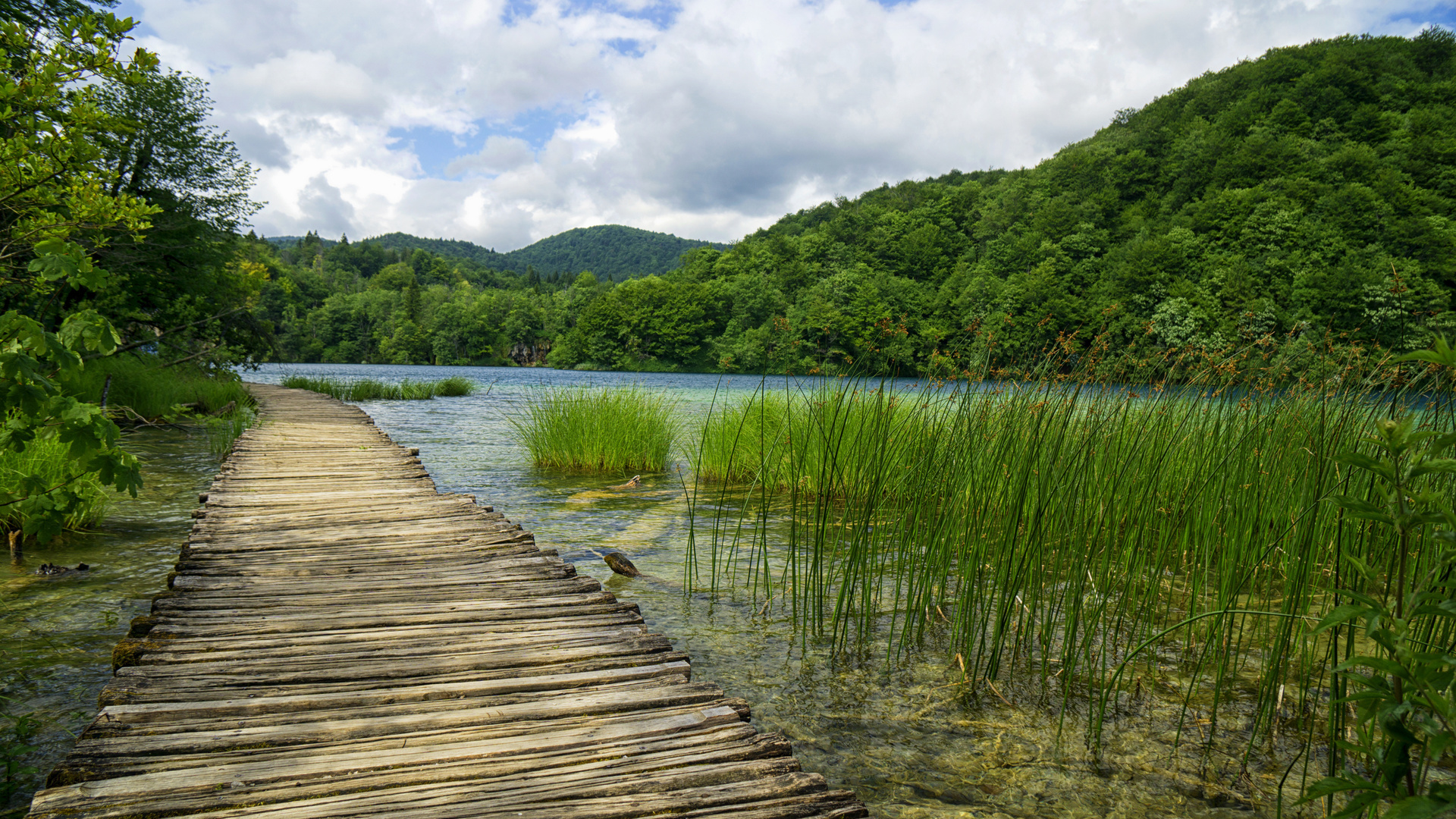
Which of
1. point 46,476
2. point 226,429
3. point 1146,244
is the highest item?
point 1146,244

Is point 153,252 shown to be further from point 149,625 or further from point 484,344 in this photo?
point 484,344

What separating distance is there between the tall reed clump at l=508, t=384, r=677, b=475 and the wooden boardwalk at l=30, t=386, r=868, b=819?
16.5ft

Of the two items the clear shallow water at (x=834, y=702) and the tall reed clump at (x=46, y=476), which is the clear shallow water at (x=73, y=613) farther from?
the tall reed clump at (x=46, y=476)

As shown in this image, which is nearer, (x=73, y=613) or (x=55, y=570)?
(x=73, y=613)

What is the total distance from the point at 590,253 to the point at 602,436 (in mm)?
118938

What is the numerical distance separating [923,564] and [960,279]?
117ft

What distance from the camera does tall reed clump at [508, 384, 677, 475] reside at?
8562 mm

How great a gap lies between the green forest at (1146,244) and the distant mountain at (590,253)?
40.4 meters

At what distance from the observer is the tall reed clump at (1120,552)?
262 centimetres

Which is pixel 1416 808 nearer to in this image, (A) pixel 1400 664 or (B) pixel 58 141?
(A) pixel 1400 664

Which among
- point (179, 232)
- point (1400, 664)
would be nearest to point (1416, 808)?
point (1400, 664)

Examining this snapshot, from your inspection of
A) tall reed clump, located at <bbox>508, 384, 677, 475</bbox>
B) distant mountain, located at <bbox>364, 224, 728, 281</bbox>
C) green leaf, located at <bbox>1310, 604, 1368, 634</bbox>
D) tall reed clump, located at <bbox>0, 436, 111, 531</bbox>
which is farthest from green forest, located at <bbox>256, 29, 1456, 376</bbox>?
distant mountain, located at <bbox>364, 224, 728, 281</bbox>

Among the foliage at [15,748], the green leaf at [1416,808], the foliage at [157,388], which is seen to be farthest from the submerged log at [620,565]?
the foliage at [157,388]

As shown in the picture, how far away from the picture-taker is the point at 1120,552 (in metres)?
3.06
